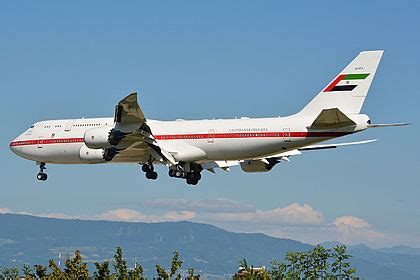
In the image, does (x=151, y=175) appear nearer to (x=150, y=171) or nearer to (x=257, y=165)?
(x=150, y=171)

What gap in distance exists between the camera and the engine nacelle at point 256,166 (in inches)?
2936

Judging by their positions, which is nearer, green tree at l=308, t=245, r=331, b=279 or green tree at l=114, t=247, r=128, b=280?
green tree at l=114, t=247, r=128, b=280

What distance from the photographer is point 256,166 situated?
2950 inches

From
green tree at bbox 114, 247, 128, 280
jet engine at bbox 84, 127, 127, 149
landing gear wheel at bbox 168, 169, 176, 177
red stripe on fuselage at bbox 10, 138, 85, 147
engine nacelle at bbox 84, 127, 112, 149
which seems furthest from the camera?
red stripe on fuselage at bbox 10, 138, 85, 147

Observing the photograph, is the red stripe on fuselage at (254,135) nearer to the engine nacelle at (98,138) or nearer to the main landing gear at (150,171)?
the main landing gear at (150,171)

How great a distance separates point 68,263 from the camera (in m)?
36.0

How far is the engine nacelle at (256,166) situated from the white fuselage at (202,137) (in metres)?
6.49

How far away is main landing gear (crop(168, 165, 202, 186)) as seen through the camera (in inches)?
2830

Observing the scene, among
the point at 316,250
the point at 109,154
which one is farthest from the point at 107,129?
the point at 316,250

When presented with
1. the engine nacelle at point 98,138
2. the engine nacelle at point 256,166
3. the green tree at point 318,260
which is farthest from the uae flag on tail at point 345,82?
the green tree at point 318,260

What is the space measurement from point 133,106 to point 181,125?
7.20m

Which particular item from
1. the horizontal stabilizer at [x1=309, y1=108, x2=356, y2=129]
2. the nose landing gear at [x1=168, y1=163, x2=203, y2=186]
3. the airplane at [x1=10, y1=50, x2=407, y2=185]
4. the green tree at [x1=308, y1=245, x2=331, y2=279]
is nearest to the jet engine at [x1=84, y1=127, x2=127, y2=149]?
the airplane at [x1=10, y1=50, x2=407, y2=185]

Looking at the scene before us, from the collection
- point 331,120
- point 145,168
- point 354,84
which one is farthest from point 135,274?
point 145,168

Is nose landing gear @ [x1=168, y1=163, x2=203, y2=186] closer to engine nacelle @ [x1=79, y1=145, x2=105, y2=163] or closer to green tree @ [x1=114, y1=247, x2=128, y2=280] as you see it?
engine nacelle @ [x1=79, y1=145, x2=105, y2=163]
